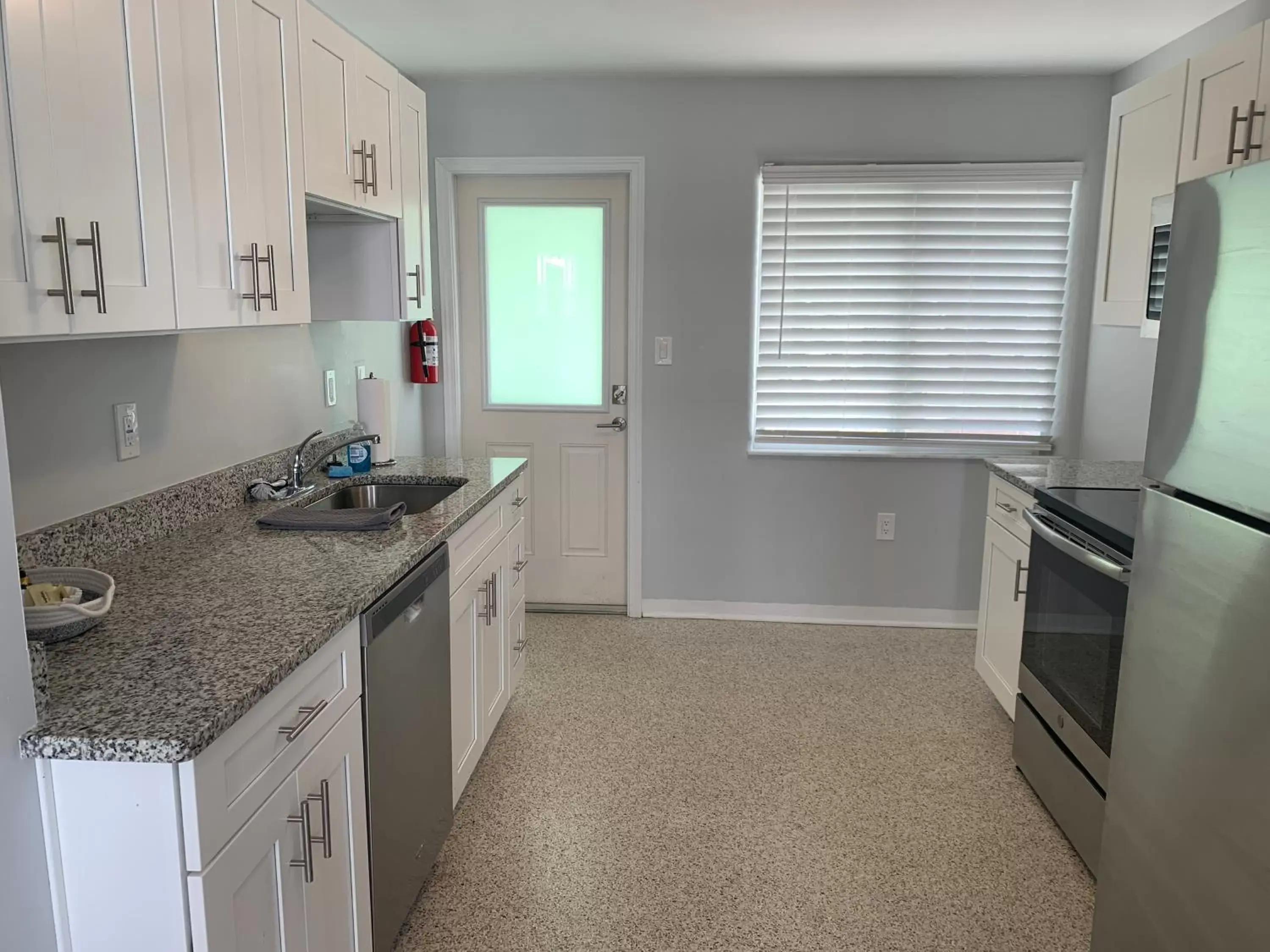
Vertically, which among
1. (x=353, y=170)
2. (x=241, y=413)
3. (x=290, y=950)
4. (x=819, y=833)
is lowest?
(x=819, y=833)

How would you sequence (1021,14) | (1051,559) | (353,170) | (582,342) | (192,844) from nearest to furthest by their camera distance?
(192,844)
(353,170)
(1051,559)
(1021,14)
(582,342)

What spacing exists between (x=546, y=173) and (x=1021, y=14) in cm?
199

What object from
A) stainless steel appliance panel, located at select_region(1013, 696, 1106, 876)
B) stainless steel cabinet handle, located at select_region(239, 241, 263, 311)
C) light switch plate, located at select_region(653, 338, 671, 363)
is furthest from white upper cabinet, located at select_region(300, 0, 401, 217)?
stainless steel appliance panel, located at select_region(1013, 696, 1106, 876)

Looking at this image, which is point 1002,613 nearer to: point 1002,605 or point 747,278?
point 1002,605

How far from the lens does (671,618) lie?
4.23 meters

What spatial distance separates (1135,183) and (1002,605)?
4.68ft

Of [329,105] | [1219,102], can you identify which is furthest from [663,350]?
[1219,102]

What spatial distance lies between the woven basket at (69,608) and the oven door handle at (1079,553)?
2.13 meters

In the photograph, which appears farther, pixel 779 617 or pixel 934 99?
pixel 779 617

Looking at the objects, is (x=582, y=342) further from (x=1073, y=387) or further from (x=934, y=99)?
(x=1073, y=387)

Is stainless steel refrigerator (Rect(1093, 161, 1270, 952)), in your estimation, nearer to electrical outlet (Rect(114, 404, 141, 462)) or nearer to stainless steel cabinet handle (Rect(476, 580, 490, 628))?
stainless steel cabinet handle (Rect(476, 580, 490, 628))

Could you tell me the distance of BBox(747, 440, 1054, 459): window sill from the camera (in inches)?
159

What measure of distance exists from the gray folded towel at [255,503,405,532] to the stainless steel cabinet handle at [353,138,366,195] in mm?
917

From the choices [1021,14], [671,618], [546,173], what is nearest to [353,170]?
[546,173]
